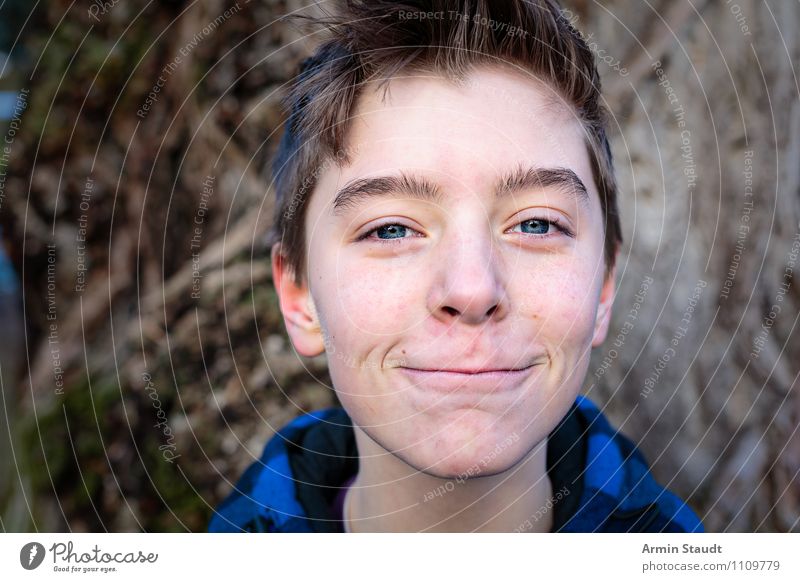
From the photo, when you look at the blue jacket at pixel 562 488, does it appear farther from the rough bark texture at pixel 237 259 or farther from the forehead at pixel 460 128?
the forehead at pixel 460 128

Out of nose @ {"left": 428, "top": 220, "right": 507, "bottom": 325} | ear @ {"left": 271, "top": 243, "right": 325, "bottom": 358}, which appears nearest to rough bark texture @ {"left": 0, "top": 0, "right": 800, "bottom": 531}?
ear @ {"left": 271, "top": 243, "right": 325, "bottom": 358}

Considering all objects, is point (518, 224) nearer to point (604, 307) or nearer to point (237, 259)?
point (604, 307)

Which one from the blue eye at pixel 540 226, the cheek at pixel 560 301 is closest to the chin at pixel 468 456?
the cheek at pixel 560 301

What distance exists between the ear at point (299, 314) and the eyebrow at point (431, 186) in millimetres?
134

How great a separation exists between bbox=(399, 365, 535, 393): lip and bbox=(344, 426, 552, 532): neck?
0.13m

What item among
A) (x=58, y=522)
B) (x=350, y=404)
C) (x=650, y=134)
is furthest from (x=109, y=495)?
(x=650, y=134)

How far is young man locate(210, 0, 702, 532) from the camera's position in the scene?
828mm

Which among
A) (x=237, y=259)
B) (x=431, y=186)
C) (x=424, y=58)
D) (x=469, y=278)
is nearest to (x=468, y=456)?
(x=469, y=278)

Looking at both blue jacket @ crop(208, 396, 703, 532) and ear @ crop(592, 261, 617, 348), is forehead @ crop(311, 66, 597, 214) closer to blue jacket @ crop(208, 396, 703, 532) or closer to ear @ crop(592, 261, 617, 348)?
ear @ crop(592, 261, 617, 348)

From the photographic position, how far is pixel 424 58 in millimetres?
854

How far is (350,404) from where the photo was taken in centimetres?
91

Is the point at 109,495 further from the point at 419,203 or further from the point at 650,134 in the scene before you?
the point at 650,134

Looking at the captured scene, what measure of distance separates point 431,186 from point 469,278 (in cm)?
11
